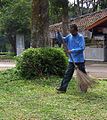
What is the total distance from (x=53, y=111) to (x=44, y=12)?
22.2 feet

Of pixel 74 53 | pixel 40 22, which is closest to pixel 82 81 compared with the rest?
pixel 74 53

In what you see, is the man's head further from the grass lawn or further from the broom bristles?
the grass lawn

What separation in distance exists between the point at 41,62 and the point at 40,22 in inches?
67.0

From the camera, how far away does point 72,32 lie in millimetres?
9977

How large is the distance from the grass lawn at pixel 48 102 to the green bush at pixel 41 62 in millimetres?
794

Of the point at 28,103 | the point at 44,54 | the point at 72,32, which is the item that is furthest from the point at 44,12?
the point at 28,103

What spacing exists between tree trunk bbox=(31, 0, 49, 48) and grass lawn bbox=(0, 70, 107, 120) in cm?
223

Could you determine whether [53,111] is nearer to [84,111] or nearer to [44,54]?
[84,111]

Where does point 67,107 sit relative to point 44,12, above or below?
below

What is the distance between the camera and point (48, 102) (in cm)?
863

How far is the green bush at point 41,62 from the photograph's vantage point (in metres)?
12.8

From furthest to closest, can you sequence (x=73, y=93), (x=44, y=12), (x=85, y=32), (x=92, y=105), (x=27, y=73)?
(x=85, y=32) → (x=44, y=12) → (x=27, y=73) → (x=73, y=93) → (x=92, y=105)

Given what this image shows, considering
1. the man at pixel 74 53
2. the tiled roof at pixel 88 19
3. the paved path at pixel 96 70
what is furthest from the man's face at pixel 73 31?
the tiled roof at pixel 88 19

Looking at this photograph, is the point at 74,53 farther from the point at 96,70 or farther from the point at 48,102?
the point at 96,70
